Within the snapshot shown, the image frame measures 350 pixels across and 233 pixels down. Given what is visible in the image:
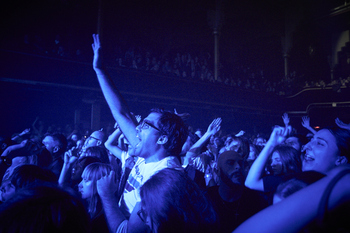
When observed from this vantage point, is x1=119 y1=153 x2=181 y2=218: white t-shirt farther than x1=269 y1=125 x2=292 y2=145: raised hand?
No

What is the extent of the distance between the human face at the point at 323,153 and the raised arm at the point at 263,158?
0.24 metres

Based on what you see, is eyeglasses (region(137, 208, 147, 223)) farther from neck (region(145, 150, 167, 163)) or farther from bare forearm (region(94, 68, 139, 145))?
bare forearm (region(94, 68, 139, 145))

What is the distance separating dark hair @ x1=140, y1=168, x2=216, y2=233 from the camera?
1.06m

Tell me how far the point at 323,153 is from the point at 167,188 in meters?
1.45

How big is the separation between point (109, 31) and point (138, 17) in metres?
1.96

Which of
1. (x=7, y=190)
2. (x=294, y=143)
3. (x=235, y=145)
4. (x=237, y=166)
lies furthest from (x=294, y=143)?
(x=7, y=190)

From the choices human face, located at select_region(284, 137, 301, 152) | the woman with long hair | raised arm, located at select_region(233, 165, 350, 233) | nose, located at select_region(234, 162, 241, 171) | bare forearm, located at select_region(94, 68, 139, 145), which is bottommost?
the woman with long hair

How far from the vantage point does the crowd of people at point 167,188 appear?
0.63 m

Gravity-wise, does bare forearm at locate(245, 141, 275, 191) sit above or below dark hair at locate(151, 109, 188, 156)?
below

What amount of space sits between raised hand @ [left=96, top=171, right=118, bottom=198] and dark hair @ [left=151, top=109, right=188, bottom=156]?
475mm

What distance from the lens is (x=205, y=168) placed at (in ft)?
12.0

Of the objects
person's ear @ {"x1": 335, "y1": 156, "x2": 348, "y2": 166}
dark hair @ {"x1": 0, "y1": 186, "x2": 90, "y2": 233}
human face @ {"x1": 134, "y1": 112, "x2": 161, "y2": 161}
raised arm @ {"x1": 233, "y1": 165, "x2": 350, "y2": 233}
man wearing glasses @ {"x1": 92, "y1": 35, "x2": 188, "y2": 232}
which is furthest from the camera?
person's ear @ {"x1": 335, "y1": 156, "x2": 348, "y2": 166}

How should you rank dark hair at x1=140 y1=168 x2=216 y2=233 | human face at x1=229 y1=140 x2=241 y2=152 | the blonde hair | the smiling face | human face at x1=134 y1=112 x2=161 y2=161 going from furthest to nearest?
human face at x1=229 y1=140 x2=241 y2=152
the smiling face
the blonde hair
human face at x1=134 y1=112 x2=161 y2=161
dark hair at x1=140 y1=168 x2=216 y2=233

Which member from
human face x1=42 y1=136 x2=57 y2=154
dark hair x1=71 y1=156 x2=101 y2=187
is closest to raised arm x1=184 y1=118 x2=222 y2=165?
dark hair x1=71 y1=156 x2=101 y2=187
